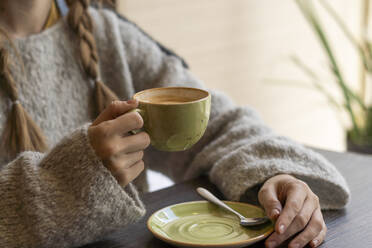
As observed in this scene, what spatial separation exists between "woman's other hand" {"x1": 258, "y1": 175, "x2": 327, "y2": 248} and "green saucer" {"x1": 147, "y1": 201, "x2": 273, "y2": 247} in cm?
2

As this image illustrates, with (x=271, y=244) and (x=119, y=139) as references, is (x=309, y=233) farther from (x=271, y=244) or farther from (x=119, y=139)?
(x=119, y=139)

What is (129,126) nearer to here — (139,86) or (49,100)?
(49,100)

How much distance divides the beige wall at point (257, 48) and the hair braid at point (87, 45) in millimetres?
902

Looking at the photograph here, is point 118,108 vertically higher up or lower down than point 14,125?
higher up

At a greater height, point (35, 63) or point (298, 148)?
point (35, 63)

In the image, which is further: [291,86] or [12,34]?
[291,86]

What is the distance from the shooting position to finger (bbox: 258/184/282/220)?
2.37 feet

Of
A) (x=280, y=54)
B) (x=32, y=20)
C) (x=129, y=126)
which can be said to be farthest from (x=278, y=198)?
(x=280, y=54)

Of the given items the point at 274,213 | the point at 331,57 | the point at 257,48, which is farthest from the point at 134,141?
the point at 257,48

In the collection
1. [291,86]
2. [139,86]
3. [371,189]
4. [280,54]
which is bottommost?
[291,86]

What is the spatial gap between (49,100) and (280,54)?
6.48 feet

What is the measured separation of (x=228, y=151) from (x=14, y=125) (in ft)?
1.44

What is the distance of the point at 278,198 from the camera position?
31.3 inches

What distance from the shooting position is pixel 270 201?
754mm
